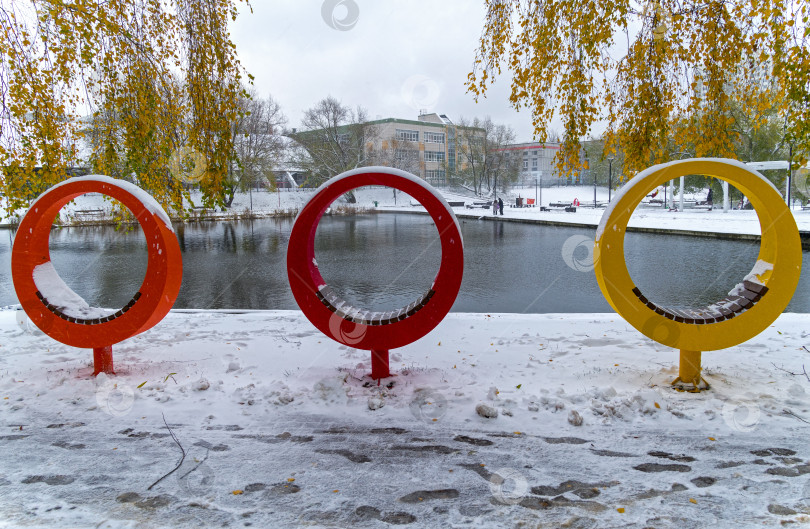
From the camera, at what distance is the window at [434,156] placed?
217 feet

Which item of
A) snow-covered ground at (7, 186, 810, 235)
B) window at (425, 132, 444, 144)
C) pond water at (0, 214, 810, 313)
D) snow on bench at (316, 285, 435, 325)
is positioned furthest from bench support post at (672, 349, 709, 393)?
window at (425, 132, 444, 144)

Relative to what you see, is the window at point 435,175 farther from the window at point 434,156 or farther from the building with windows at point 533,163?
the building with windows at point 533,163

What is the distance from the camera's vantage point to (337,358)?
210 inches

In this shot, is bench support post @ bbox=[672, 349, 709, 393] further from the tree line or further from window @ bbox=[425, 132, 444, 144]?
window @ bbox=[425, 132, 444, 144]

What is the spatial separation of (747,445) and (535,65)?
15.3ft

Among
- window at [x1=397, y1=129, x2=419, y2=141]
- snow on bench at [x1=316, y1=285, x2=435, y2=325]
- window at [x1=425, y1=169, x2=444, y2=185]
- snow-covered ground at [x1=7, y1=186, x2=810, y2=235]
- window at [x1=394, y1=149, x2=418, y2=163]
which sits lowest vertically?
snow on bench at [x1=316, y1=285, x2=435, y2=325]

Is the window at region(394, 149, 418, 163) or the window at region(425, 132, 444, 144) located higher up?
the window at region(425, 132, 444, 144)

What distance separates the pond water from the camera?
981cm

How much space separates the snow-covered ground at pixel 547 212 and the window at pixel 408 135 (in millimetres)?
6798

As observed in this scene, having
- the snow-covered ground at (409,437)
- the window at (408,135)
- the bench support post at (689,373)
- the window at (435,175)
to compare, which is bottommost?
the snow-covered ground at (409,437)

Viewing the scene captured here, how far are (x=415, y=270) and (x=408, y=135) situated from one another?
51.3 meters

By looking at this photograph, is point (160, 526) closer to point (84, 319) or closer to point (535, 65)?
point (84, 319)

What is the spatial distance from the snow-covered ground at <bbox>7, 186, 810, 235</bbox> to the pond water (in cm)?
207

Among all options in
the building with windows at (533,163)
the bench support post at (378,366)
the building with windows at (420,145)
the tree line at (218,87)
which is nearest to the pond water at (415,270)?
the tree line at (218,87)
